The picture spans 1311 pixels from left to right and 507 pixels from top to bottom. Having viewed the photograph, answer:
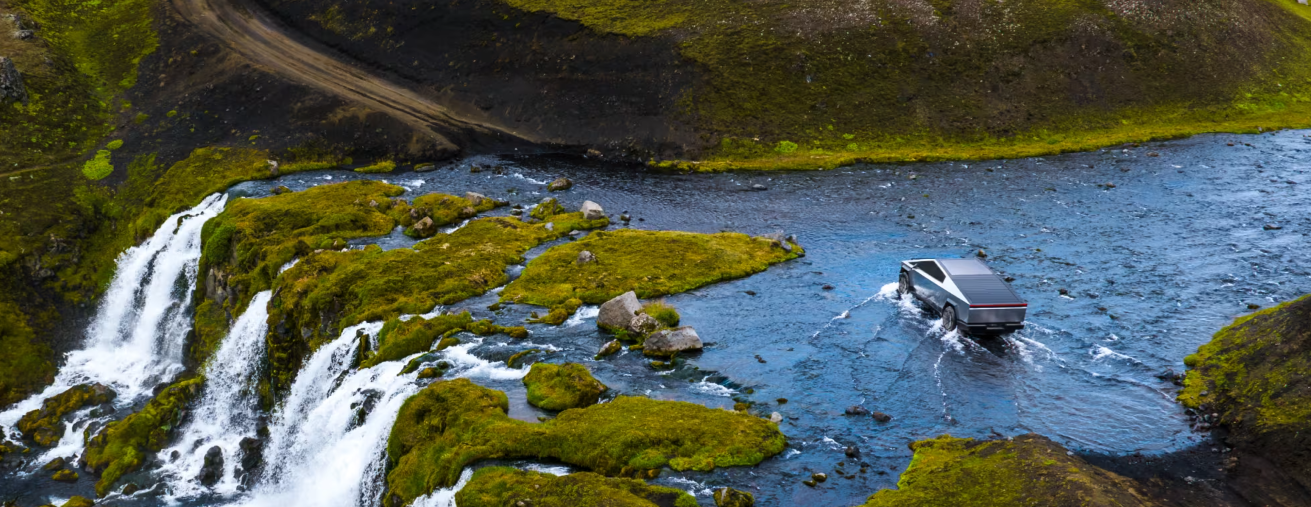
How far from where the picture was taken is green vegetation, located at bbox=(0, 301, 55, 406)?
51281 mm

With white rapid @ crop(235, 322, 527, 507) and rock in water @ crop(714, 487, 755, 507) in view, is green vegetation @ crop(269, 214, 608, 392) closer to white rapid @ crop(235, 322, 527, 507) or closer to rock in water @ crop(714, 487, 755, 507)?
white rapid @ crop(235, 322, 527, 507)

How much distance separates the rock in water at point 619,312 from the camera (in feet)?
132

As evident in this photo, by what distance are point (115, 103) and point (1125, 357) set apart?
8069 centimetres

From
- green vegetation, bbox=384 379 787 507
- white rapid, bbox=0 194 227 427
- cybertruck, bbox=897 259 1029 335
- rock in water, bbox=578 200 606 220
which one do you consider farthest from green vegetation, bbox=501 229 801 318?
white rapid, bbox=0 194 227 427

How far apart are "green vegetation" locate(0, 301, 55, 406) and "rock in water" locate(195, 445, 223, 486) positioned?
16560 millimetres

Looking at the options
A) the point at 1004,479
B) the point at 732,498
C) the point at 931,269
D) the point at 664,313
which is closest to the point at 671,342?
the point at 664,313

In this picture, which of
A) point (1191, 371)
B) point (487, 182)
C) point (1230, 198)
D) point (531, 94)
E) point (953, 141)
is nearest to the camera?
point (1191, 371)

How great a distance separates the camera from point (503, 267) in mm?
48906

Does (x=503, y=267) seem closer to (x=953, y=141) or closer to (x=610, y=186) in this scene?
(x=610, y=186)

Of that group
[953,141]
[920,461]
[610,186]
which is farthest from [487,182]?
[920,461]

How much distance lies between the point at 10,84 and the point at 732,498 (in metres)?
76.0

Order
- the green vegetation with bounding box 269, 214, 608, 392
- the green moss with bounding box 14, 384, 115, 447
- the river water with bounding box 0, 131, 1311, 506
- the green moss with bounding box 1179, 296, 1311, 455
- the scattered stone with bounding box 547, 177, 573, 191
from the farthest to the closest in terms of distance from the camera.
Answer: the scattered stone with bounding box 547, 177, 573, 191 → the green moss with bounding box 14, 384, 115, 447 → the green vegetation with bounding box 269, 214, 608, 392 → the river water with bounding box 0, 131, 1311, 506 → the green moss with bounding box 1179, 296, 1311, 455

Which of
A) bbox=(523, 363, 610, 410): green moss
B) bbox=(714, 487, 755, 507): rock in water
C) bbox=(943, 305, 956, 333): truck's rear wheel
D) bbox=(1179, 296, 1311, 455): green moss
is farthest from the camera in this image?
bbox=(943, 305, 956, 333): truck's rear wheel

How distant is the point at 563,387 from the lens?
34562 millimetres
